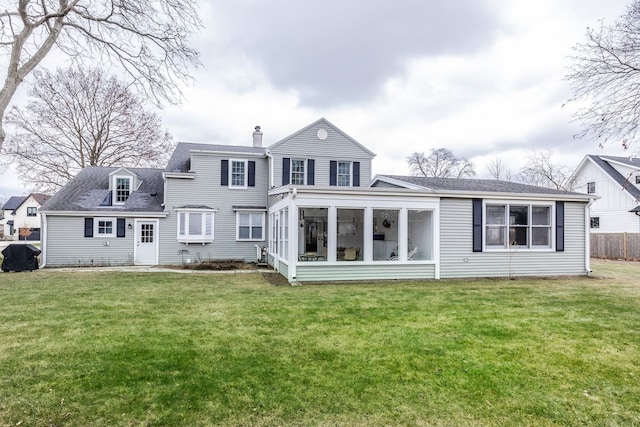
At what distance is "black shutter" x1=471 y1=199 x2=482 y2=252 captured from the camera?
11430 millimetres

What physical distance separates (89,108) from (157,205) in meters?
11.0

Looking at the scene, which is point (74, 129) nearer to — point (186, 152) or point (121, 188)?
point (121, 188)

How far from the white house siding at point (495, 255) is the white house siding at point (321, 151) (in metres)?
6.19

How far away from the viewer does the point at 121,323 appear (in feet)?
19.6

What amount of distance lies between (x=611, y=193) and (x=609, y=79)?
18602 millimetres

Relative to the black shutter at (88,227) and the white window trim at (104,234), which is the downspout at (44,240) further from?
the white window trim at (104,234)

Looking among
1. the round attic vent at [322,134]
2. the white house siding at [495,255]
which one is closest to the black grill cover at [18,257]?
the round attic vent at [322,134]

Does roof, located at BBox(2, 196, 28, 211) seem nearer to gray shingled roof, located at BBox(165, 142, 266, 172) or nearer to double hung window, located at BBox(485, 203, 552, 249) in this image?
gray shingled roof, located at BBox(165, 142, 266, 172)

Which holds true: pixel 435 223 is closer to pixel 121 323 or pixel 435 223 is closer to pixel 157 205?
pixel 121 323

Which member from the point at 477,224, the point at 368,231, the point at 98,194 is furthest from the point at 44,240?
the point at 477,224

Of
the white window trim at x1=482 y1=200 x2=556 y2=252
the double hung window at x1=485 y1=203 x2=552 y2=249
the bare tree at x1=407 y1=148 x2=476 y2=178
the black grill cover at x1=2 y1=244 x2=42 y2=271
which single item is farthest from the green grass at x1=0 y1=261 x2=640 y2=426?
the bare tree at x1=407 y1=148 x2=476 y2=178

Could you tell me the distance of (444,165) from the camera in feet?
114

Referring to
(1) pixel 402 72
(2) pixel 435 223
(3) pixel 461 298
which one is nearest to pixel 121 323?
(3) pixel 461 298

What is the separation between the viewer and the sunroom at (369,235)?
408 inches
